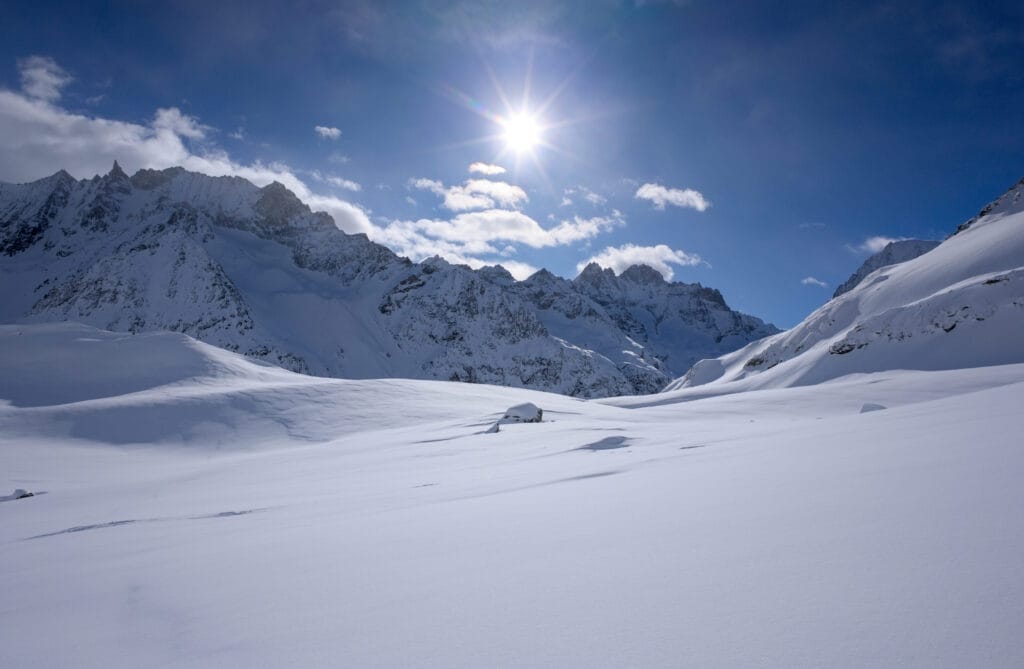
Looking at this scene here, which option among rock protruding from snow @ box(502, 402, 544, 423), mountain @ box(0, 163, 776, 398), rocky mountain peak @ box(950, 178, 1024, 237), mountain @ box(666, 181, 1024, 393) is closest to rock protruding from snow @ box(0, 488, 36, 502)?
rock protruding from snow @ box(502, 402, 544, 423)

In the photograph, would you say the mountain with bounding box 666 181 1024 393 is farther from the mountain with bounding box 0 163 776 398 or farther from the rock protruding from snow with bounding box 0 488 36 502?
the mountain with bounding box 0 163 776 398

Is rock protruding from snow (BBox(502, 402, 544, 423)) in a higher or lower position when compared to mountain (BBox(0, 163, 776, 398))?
lower

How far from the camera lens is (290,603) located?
7.67ft

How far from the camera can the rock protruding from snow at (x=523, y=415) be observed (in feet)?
59.1

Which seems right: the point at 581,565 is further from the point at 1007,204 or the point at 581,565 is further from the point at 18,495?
the point at 1007,204

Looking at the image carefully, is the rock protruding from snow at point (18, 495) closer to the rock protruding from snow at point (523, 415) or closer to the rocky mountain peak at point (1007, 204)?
the rock protruding from snow at point (523, 415)

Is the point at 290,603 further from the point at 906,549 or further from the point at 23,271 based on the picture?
the point at 23,271

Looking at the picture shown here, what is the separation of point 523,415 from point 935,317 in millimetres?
44711

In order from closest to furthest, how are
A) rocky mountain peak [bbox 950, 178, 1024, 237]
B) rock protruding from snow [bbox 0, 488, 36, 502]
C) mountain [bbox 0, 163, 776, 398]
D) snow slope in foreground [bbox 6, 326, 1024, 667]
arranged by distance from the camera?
snow slope in foreground [bbox 6, 326, 1024, 667] < rock protruding from snow [bbox 0, 488, 36, 502] < rocky mountain peak [bbox 950, 178, 1024, 237] < mountain [bbox 0, 163, 776, 398]

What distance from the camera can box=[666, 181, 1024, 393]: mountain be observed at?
40.1m

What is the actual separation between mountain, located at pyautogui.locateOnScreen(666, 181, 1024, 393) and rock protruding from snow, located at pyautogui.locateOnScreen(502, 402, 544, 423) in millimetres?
38437

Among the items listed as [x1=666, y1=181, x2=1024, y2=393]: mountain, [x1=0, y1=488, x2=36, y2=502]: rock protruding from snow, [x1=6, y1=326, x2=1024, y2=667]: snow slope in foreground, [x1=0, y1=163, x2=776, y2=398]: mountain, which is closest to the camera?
[x1=6, y1=326, x2=1024, y2=667]: snow slope in foreground

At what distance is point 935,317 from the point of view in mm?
43719

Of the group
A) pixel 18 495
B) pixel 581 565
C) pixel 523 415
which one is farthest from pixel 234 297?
pixel 581 565
